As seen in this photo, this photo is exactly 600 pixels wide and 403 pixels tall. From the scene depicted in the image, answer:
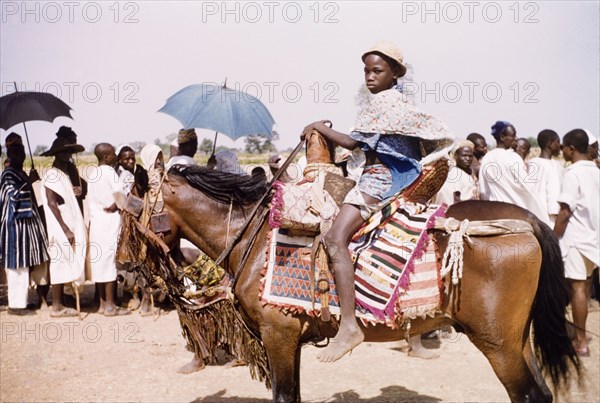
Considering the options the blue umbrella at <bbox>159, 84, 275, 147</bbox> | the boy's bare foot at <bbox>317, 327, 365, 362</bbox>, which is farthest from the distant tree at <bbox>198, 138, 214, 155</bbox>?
the boy's bare foot at <bbox>317, 327, 365, 362</bbox>

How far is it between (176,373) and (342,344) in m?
3.39

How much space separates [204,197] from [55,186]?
5.00 meters

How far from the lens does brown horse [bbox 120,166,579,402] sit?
403cm

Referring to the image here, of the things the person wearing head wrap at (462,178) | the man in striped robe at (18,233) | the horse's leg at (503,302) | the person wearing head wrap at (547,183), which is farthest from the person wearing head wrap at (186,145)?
the person wearing head wrap at (547,183)

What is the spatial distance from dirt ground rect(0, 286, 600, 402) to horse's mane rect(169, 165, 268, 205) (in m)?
2.32

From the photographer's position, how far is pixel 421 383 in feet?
20.6

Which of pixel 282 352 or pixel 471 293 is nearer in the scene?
pixel 471 293

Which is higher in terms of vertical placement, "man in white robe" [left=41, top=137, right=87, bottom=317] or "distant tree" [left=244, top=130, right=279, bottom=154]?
"distant tree" [left=244, top=130, right=279, bottom=154]

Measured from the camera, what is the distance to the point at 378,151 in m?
4.04

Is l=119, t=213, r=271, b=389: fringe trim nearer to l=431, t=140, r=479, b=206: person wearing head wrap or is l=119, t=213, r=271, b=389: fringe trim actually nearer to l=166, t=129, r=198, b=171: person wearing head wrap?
l=166, t=129, r=198, b=171: person wearing head wrap

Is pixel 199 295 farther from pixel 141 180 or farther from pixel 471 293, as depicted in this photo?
pixel 471 293

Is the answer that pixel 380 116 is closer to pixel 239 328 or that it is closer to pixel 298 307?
pixel 298 307

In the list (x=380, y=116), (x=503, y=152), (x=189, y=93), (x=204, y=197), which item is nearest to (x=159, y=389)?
(x=204, y=197)

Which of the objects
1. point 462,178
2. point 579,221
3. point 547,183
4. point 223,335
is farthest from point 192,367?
point 547,183
